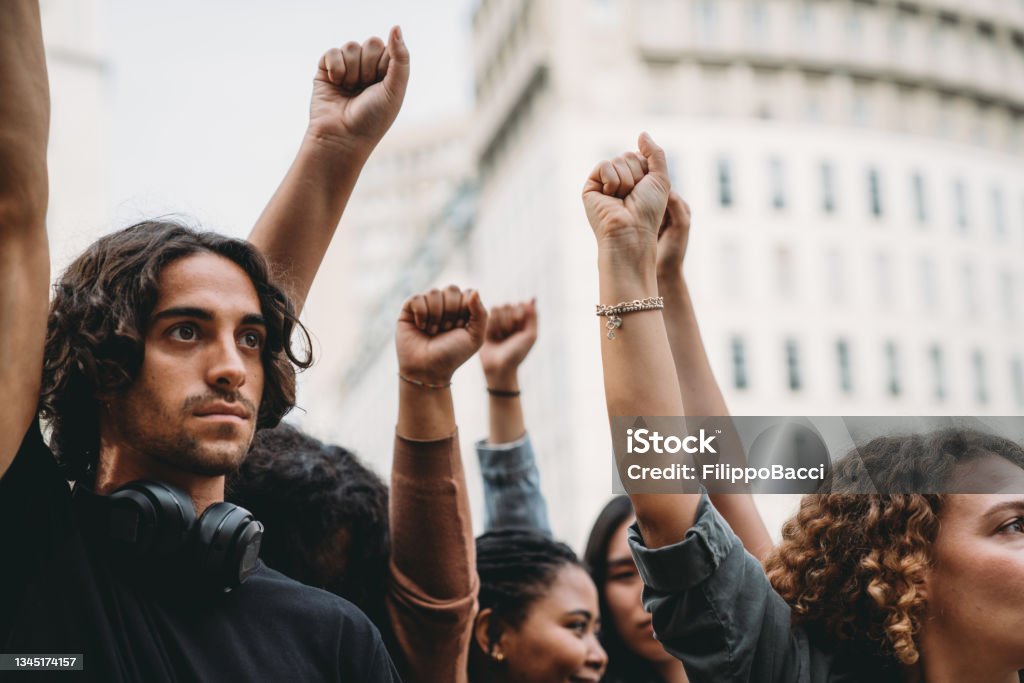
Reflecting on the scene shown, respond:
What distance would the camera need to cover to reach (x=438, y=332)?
310 cm

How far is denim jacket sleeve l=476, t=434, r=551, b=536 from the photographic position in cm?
413

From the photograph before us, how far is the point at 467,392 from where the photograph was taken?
166 ft

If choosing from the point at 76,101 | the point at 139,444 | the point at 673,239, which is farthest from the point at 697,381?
the point at 76,101

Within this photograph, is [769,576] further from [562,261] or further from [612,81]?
[612,81]

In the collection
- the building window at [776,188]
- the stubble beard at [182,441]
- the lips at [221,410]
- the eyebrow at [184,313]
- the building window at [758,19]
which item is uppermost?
the building window at [758,19]

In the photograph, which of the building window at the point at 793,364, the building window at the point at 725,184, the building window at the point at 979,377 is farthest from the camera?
the building window at the point at 979,377

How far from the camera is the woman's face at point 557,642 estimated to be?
368 centimetres

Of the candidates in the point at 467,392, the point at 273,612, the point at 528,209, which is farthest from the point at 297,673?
the point at 467,392

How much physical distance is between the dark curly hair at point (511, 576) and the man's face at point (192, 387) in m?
1.36

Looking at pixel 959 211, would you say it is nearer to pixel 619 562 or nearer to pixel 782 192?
pixel 782 192

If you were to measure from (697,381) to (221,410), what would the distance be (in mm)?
1128

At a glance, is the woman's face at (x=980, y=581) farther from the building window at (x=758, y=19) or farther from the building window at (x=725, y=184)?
the building window at (x=758, y=19)

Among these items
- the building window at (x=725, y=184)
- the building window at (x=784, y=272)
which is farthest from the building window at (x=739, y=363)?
the building window at (x=725, y=184)

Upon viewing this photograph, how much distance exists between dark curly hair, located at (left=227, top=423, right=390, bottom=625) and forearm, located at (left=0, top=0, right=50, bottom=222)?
1206 millimetres
